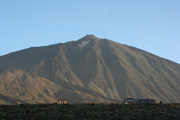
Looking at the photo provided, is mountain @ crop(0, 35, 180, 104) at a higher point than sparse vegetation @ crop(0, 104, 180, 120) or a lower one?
higher

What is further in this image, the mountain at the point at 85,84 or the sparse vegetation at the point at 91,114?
the mountain at the point at 85,84

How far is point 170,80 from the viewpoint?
19588 centimetres

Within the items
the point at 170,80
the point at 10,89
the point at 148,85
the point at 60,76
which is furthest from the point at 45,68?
the point at 170,80

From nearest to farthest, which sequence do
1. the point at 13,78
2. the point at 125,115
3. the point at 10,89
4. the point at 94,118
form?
1. the point at 94,118
2. the point at 125,115
3. the point at 10,89
4. the point at 13,78

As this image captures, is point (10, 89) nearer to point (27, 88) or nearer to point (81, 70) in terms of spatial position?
point (27, 88)

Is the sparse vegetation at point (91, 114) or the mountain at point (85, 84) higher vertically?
the mountain at point (85, 84)

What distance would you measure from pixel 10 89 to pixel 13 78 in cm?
1350

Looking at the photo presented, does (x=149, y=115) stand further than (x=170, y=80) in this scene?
No

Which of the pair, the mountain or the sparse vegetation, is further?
the mountain

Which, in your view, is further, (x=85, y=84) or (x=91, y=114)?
(x=85, y=84)

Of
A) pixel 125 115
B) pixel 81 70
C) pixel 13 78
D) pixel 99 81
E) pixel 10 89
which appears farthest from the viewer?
pixel 81 70

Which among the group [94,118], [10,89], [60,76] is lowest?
[94,118]

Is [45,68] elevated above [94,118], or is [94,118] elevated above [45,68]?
[45,68]

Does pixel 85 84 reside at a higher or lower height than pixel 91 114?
higher
